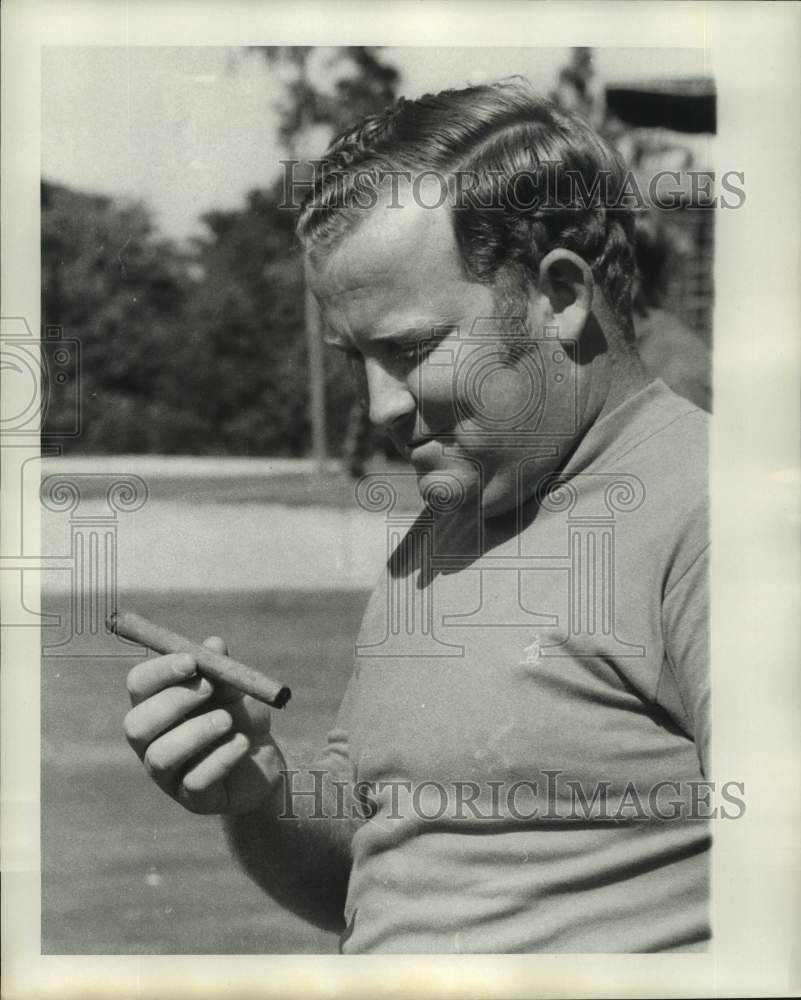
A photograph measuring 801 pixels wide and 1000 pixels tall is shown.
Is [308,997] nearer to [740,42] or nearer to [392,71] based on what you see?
[392,71]

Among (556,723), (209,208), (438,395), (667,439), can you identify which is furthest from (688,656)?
(209,208)

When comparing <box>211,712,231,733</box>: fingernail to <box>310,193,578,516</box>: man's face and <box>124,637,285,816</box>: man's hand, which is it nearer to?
<box>124,637,285,816</box>: man's hand

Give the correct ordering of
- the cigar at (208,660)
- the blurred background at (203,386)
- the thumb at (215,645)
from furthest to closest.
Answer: the blurred background at (203,386), the thumb at (215,645), the cigar at (208,660)

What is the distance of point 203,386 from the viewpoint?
2354 mm

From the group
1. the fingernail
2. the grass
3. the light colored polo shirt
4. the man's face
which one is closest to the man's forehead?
the man's face

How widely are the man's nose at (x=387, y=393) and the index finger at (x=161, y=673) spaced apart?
50 cm

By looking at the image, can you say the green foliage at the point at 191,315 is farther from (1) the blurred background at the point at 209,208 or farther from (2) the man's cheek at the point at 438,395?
(2) the man's cheek at the point at 438,395

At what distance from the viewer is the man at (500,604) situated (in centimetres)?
215

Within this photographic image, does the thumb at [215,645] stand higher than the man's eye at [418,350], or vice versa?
the man's eye at [418,350]

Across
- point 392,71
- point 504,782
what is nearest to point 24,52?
point 392,71

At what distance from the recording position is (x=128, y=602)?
236cm

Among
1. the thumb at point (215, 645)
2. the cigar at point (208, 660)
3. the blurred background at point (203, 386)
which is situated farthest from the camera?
the blurred background at point (203, 386)

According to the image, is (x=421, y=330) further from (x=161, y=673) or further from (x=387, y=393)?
(x=161, y=673)

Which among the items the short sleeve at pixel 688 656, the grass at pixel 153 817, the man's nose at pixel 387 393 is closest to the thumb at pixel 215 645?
the grass at pixel 153 817
